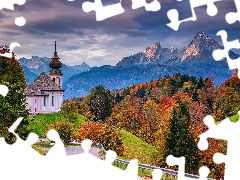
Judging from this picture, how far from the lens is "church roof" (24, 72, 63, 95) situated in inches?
2095

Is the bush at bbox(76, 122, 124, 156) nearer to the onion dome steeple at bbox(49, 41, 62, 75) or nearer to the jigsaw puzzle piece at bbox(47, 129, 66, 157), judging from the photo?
the jigsaw puzzle piece at bbox(47, 129, 66, 157)

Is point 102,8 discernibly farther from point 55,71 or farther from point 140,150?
point 55,71

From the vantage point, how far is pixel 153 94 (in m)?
105

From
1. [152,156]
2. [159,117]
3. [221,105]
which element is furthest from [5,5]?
[221,105]

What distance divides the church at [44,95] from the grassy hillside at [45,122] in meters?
1.68

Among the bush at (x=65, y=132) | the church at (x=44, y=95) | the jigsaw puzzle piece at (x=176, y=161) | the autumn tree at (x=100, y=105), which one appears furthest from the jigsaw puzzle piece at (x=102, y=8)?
the autumn tree at (x=100, y=105)

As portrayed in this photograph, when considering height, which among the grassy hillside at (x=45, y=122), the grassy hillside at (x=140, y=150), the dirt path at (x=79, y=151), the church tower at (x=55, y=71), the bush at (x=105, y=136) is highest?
the church tower at (x=55, y=71)

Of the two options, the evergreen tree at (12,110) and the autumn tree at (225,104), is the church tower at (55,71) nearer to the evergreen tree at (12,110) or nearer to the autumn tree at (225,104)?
the autumn tree at (225,104)

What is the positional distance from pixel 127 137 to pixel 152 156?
15.5 feet

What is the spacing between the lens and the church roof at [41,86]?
5322 centimetres

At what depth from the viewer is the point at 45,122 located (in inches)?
1879

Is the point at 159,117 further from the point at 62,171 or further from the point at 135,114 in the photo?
the point at 62,171

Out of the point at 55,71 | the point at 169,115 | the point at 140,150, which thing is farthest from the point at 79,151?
the point at 169,115

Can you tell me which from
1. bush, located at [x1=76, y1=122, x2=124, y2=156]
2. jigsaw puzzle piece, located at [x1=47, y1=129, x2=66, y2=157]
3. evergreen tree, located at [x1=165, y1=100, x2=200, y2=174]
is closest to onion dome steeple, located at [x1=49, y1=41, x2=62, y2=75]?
evergreen tree, located at [x1=165, y1=100, x2=200, y2=174]
